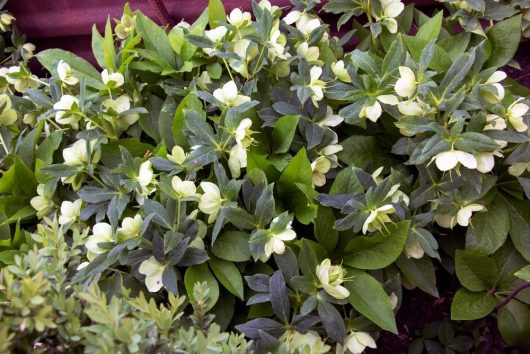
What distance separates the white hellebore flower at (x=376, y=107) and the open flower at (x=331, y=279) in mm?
336

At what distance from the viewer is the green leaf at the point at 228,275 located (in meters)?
1.23

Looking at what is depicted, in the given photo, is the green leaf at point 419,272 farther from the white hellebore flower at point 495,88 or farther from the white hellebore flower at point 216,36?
the white hellebore flower at point 216,36

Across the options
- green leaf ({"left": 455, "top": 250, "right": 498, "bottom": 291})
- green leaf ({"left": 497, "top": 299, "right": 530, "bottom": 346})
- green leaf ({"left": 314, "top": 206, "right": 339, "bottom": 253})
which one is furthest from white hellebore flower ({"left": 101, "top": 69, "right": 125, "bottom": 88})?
green leaf ({"left": 497, "top": 299, "right": 530, "bottom": 346})

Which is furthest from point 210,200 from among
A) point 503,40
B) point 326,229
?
point 503,40

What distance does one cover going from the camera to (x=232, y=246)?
49.7 inches

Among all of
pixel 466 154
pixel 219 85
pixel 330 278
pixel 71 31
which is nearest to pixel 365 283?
pixel 330 278

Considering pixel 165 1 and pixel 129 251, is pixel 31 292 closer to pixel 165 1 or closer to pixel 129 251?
pixel 129 251

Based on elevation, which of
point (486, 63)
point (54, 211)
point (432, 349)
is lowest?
point (432, 349)

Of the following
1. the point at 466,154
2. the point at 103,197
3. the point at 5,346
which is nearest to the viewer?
the point at 5,346

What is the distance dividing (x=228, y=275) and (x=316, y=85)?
48 cm

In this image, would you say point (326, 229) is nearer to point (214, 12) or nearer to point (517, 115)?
point (517, 115)

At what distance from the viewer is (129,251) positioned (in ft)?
4.05

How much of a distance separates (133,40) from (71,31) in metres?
0.76

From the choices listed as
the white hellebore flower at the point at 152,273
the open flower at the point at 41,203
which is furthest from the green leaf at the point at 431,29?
the open flower at the point at 41,203
